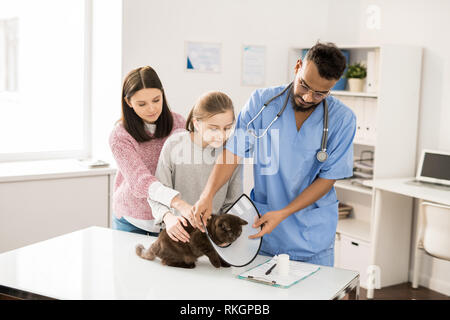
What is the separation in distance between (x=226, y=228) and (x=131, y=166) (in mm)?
514

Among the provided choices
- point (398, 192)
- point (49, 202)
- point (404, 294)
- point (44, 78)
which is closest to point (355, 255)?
point (404, 294)

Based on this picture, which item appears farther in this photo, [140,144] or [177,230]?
[140,144]

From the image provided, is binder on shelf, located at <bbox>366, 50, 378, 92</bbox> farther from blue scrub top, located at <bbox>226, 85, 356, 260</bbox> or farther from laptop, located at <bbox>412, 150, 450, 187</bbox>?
blue scrub top, located at <bbox>226, 85, 356, 260</bbox>

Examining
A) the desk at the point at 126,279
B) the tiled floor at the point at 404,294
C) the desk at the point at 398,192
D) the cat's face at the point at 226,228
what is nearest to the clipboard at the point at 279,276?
the desk at the point at 126,279

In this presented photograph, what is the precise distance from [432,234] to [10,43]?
10.1 feet

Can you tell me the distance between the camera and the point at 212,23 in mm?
3900

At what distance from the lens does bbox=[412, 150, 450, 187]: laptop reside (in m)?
3.41

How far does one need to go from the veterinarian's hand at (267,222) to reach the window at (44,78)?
250cm

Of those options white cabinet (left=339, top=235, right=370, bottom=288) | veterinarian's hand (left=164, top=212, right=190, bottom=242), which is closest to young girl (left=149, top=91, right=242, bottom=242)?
veterinarian's hand (left=164, top=212, right=190, bottom=242)

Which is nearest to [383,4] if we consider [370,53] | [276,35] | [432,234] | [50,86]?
[370,53]

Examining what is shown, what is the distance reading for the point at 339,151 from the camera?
1823 mm

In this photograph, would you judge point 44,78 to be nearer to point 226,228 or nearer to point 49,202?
point 49,202

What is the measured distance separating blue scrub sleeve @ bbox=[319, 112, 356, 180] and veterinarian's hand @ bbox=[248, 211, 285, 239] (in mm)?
239
